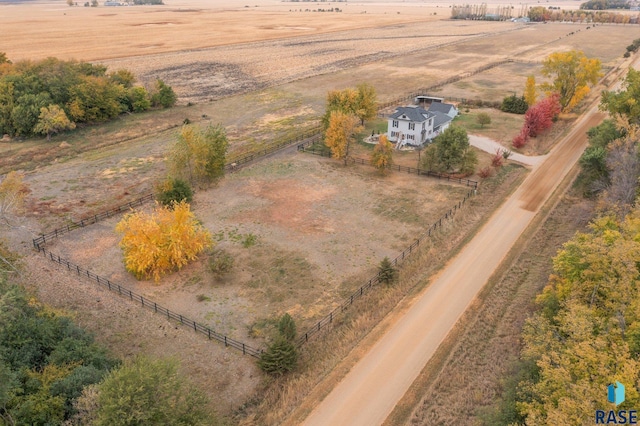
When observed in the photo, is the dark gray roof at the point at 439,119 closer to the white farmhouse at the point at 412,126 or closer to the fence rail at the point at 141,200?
the white farmhouse at the point at 412,126

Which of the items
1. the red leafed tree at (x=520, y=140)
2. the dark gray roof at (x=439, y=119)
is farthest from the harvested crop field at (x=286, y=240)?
Answer: the red leafed tree at (x=520, y=140)

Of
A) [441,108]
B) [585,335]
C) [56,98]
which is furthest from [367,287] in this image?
[56,98]

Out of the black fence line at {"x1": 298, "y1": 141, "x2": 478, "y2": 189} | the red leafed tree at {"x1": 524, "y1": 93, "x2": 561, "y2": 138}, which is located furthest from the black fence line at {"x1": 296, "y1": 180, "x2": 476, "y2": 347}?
the red leafed tree at {"x1": 524, "y1": 93, "x2": 561, "y2": 138}

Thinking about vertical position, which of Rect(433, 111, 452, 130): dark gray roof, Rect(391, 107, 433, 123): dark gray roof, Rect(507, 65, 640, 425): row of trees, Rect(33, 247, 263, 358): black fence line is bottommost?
Rect(33, 247, 263, 358): black fence line

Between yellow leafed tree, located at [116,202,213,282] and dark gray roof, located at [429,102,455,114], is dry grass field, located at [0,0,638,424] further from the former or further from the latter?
dark gray roof, located at [429,102,455,114]

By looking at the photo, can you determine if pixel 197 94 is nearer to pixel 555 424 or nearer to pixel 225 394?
pixel 225 394

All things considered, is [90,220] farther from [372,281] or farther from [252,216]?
[372,281]

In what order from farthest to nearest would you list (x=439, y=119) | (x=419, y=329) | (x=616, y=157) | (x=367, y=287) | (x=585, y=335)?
(x=439, y=119) < (x=616, y=157) < (x=367, y=287) < (x=419, y=329) < (x=585, y=335)
